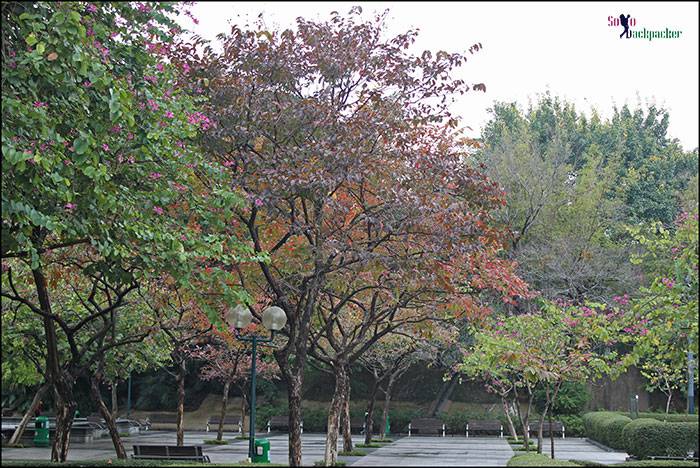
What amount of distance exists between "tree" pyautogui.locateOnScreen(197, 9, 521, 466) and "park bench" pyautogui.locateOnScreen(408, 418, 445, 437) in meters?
23.8

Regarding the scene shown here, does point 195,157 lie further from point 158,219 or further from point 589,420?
point 589,420

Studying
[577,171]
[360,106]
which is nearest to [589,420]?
[577,171]

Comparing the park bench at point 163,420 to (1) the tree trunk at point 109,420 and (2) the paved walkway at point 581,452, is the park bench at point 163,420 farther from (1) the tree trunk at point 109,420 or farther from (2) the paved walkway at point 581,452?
(1) the tree trunk at point 109,420

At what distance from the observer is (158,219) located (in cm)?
1108

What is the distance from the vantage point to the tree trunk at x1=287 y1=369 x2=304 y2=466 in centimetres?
1393

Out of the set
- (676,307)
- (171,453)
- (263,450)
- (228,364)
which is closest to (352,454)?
(263,450)

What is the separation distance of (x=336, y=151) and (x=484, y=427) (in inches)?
1047

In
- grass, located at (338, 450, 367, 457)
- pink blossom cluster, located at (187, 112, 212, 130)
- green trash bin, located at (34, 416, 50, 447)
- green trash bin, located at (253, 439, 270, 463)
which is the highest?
pink blossom cluster, located at (187, 112, 212, 130)

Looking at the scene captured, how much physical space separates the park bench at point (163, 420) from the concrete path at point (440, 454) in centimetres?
1537

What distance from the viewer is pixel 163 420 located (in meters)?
42.7

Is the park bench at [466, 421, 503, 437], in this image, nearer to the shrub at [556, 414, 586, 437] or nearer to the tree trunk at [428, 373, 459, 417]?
the tree trunk at [428, 373, 459, 417]

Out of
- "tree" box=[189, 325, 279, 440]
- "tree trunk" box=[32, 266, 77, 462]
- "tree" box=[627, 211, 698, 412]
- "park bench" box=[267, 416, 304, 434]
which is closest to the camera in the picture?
"tree" box=[627, 211, 698, 412]

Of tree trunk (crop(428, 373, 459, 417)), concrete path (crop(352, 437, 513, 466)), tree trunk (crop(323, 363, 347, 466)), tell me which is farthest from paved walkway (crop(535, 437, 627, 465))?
tree trunk (crop(323, 363, 347, 466))

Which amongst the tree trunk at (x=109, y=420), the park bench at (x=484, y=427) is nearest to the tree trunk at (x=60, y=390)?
the tree trunk at (x=109, y=420)
